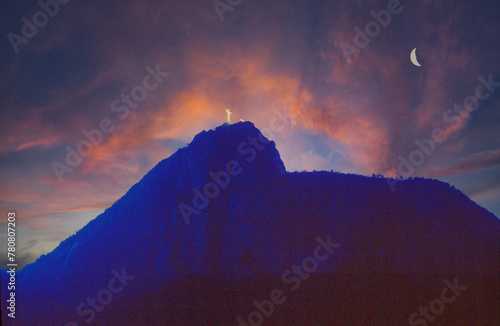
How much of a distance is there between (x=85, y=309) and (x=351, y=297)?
4949 centimetres

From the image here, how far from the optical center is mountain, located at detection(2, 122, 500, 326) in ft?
84.9

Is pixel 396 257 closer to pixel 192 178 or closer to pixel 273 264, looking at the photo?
pixel 273 264

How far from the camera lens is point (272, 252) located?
1518 inches

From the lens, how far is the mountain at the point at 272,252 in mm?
25891

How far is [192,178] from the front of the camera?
5175cm

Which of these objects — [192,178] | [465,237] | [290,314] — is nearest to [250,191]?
[192,178]

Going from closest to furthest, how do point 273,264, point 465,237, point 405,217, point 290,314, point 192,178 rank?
point 290,314
point 465,237
point 405,217
point 273,264
point 192,178

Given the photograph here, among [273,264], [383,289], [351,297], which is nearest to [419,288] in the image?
[383,289]

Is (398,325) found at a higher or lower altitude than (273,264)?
lower

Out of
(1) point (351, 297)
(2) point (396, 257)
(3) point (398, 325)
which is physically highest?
(2) point (396, 257)

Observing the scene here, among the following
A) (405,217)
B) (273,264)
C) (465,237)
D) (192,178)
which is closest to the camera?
(465,237)

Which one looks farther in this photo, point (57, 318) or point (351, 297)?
point (57, 318)

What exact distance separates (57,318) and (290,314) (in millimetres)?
41497

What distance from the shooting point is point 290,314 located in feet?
85.6
